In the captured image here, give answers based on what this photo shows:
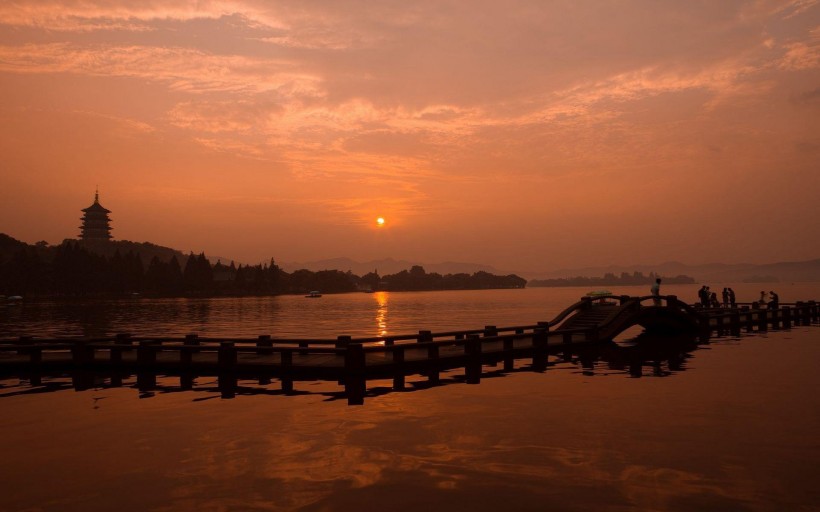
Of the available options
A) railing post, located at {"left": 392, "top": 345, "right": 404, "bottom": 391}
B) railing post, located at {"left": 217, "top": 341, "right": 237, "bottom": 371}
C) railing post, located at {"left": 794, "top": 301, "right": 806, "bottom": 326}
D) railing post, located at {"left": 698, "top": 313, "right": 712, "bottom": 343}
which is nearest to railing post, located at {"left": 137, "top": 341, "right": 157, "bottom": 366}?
railing post, located at {"left": 217, "top": 341, "right": 237, "bottom": 371}

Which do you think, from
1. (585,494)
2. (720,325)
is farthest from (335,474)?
(720,325)

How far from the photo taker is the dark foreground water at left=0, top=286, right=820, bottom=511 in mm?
10570

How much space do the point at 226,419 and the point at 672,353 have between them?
2339cm

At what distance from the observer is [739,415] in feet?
54.9

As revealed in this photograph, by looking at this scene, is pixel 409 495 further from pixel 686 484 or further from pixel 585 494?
pixel 686 484

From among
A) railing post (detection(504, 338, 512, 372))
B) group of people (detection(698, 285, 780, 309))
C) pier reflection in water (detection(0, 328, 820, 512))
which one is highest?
group of people (detection(698, 285, 780, 309))

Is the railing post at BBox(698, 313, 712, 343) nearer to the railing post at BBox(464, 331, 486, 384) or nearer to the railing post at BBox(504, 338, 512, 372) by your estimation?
the railing post at BBox(504, 338, 512, 372)

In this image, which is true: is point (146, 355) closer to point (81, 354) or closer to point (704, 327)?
point (81, 354)

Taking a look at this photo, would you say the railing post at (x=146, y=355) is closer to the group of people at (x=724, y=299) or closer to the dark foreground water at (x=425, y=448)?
the dark foreground water at (x=425, y=448)

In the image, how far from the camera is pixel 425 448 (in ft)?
44.9

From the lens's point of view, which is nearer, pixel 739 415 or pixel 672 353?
pixel 739 415

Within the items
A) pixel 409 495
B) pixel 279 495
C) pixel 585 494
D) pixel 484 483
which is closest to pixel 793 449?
pixel 585 494

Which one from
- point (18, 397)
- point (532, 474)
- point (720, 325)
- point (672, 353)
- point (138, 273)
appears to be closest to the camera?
point (532, 474)

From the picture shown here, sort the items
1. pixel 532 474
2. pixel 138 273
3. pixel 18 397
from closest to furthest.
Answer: pixel 532 474, pixel 18 397, pixel 138 273
